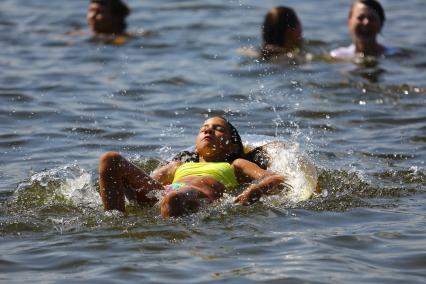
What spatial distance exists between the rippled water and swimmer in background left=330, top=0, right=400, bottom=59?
0.33m

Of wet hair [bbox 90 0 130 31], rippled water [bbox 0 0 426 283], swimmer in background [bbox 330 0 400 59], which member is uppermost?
wet hair [bbox 90 0 130 31]

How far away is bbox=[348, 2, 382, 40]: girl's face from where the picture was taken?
537 inches

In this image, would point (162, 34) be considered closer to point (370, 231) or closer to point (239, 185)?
point (239, 185)

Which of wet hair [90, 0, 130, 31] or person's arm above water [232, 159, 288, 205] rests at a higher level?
wet hair [90, 0, 130, 31]

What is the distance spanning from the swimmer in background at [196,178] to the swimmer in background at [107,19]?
7395 millimetres

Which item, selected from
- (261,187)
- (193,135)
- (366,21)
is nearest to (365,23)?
(366,21)

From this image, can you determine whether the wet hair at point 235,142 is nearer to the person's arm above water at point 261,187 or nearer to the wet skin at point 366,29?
the person's arm above water at point 261,187

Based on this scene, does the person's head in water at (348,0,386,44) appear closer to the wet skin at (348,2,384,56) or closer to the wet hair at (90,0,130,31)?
the wet skin at (348,2,384,56)

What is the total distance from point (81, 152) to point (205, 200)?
8.44ft

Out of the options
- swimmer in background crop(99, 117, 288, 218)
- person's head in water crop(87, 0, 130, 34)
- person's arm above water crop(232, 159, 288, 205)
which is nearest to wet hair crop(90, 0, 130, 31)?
person's head in water crop(87, 0, 130, 34)

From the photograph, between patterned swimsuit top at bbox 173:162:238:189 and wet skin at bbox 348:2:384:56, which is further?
wet skin at bbox 348:2:384:56

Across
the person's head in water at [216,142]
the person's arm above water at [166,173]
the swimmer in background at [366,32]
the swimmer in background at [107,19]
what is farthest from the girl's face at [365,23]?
the person's arm above water at [166,173]

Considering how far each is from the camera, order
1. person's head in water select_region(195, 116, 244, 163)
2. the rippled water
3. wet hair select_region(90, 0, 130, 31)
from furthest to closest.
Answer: wet hair select_region(90, 0, 130, 31), person's head in water select_region(195, 116, 244, 163), the rippled water

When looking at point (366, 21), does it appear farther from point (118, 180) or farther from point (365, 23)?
point (118, 180)
